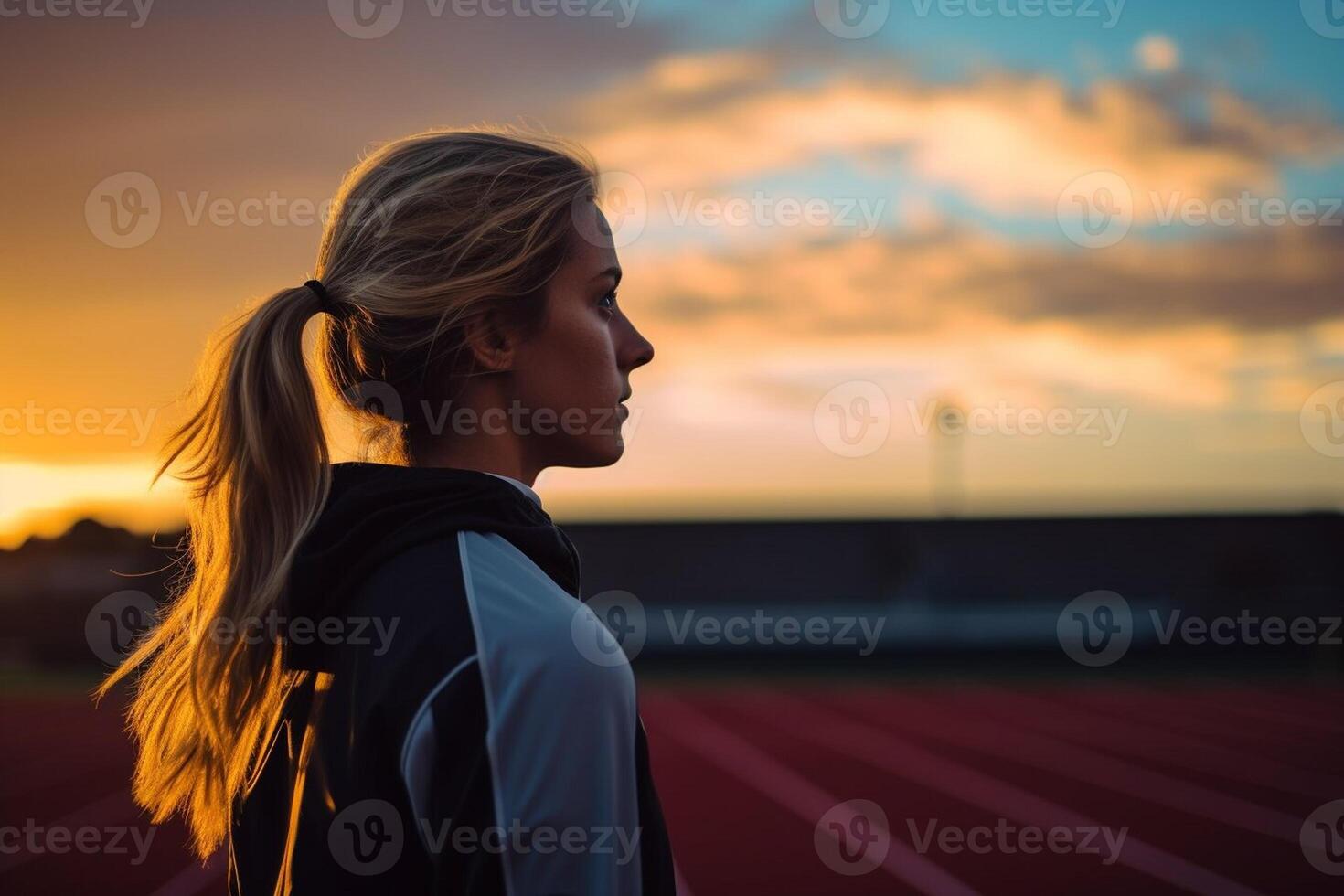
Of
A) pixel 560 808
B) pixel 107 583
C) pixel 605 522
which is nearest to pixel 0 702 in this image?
pixel 107 583

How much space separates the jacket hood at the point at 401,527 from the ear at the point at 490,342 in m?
0.18

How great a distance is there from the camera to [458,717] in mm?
1011

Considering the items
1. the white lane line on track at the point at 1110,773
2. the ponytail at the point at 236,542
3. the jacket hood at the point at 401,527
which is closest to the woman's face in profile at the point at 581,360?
the jacket hood at the point at 401,527

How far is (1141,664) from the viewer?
1936 cm

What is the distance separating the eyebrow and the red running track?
558cm

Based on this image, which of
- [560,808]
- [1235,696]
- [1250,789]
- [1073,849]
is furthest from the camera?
[1235,696]

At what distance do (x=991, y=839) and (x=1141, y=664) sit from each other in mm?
13298

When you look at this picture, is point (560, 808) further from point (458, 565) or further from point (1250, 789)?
point (1250, 789)

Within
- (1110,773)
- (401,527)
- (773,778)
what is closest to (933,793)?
(773,778)

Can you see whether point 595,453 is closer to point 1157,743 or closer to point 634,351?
point 634,351

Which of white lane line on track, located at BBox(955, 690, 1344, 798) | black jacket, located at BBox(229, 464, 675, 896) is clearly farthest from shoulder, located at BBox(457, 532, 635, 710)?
white lane line on track, located at BBox(955, 690, 1344, 798)

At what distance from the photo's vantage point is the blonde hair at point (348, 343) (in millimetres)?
Result: 1352

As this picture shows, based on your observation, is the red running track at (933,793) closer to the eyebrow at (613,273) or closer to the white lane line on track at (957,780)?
the white lane line on track at (957,780)

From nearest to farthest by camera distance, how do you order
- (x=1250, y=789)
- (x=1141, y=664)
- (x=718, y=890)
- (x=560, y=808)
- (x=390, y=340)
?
(x=560, y=808) < (x=390, y=340) < (x=718, y=890) < (x=1250, y=789) < (x=1141, y=664)
